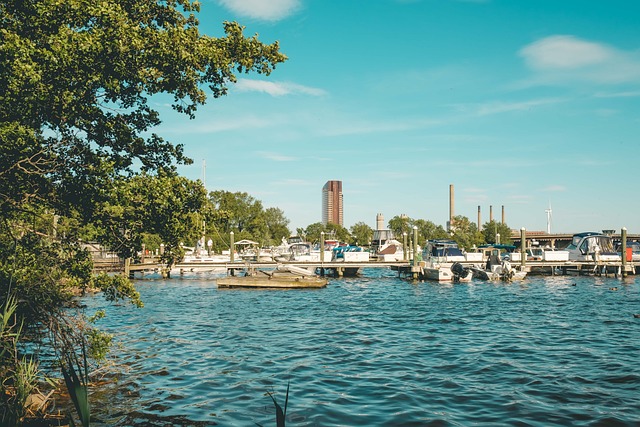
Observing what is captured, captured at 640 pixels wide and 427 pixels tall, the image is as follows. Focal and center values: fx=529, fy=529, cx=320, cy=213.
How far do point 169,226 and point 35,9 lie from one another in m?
5.34

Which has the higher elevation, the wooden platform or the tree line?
the tree line

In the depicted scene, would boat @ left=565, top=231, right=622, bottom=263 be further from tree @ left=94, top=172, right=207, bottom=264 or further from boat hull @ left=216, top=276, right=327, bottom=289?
tree @ left=94, top=172, right=207, bottom=264

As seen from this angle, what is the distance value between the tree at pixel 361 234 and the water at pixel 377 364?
102 metres

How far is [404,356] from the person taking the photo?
673 inches

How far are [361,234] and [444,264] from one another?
8498 centimetres

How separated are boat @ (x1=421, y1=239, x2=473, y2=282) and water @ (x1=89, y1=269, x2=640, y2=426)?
1610cm

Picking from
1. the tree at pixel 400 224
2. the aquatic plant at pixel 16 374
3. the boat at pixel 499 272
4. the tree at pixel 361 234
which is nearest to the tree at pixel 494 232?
the tree at pixel 400 224

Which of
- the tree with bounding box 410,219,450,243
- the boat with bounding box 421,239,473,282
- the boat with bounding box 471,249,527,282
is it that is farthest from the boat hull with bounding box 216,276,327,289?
the tree with bounding box 410,219,450,243

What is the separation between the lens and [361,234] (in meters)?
136

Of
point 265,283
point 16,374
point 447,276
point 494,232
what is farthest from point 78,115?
point 494,232

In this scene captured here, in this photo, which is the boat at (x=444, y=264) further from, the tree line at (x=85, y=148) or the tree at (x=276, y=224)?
the tree at (x=276, y=224)

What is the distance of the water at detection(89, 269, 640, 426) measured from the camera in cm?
1142

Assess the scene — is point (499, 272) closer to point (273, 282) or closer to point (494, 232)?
point (273, 282)

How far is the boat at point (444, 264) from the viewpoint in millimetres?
48344
